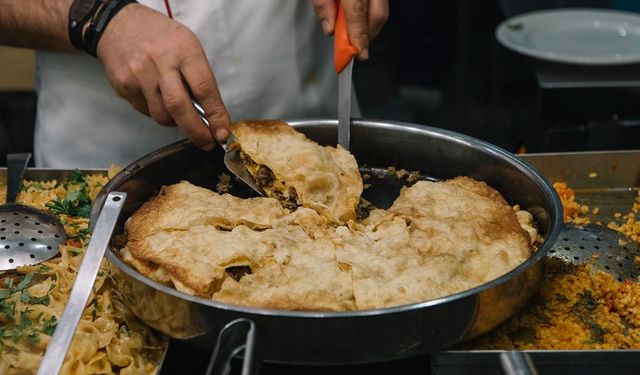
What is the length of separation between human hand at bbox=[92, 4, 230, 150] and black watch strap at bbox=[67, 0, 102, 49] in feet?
0.58

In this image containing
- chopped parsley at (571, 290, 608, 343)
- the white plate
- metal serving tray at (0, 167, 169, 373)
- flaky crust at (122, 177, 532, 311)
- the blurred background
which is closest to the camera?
flaky crust at (122, 177, 532, 311)

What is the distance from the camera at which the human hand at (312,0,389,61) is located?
7.63 feet

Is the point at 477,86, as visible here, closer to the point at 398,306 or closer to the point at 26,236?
the point at 26,236

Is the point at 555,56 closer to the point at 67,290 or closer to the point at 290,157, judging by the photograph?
the point at 290,157

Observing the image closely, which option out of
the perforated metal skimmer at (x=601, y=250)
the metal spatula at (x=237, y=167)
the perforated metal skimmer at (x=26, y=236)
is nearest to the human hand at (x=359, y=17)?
the metal spatula at (x=237, y=167)

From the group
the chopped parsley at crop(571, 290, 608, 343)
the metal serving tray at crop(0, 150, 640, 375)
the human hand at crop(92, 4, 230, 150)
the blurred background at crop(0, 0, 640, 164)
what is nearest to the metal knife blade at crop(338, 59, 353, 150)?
the human hand at crop(92, 4, 230, 150)

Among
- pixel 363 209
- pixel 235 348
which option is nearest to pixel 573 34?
pixel 363 209

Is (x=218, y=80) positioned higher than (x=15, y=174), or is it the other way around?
(x=218, y=80)

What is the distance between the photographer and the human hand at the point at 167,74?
83.4 inches

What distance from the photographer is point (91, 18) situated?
7.81 feet

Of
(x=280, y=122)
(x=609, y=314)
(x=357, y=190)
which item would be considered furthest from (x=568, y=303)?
(x=280, y=122)

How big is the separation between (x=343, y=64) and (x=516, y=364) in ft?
3.86

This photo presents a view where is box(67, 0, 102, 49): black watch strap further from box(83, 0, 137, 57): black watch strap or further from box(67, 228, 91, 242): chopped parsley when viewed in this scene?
box(67, 228, 91, 242): chopped parsley

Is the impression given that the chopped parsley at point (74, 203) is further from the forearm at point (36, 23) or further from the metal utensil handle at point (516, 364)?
the metal utensil handle at point (516, 364)
